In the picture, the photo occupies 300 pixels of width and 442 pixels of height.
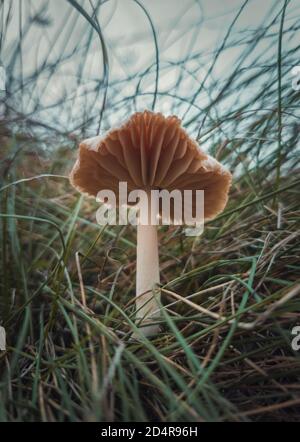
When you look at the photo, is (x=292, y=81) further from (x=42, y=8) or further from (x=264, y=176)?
(x=42, y=8)

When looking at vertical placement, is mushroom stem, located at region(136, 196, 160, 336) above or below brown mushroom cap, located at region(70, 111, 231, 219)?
below

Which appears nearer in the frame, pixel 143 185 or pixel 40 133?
pixel 143 185

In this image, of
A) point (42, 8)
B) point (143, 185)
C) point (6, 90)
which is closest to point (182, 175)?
point (143, 185)

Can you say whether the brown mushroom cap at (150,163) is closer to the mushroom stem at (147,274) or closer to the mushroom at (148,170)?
the mushroom at (148,170)

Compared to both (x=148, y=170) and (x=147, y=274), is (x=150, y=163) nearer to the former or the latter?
(x=148, y=170)

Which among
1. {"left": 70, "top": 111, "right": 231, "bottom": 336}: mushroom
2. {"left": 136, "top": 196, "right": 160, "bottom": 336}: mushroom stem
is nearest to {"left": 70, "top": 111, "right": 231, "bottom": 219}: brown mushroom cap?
{"left": 70, "top": 111, "right": 231, "bottom": 336}: mushroom

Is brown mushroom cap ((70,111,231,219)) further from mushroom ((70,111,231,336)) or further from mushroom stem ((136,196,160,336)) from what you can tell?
mushroom stem ((136,196,160,336))
